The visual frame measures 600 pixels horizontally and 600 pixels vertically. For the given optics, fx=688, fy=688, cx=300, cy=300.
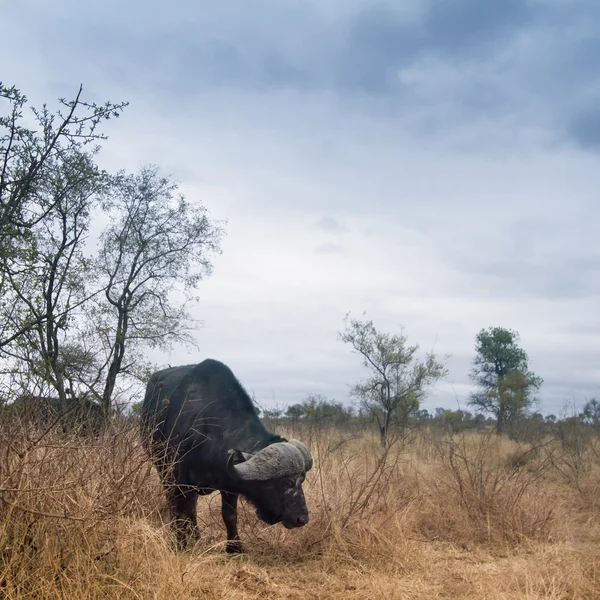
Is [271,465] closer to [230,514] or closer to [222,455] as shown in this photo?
[222,455]

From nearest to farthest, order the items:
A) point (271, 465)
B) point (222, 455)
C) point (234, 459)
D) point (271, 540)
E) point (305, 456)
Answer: point (271, 465), point (234, 459), point (305, 456), point (222, 455), point (271, 540)

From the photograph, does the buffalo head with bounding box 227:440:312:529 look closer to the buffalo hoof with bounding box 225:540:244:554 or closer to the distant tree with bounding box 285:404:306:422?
the buffalo hoof with bounding box 225:540:244:554

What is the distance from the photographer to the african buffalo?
6715 millimetres

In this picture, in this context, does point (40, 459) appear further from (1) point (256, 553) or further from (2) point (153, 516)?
(1) point (256, 553)

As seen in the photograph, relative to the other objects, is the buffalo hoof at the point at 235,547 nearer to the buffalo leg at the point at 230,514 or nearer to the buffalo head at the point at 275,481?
the buffalo leg at the point at 230,514

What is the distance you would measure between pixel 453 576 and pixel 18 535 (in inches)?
152

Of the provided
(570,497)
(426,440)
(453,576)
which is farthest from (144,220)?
(453,576)

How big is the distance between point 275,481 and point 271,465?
0.58 feet

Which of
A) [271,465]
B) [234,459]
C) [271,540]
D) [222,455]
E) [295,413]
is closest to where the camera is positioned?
[271,465]

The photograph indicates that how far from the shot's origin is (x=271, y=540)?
740cm

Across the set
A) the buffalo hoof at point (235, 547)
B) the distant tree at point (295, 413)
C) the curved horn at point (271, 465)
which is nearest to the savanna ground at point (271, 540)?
the buffalo hoof at point (235, 547)

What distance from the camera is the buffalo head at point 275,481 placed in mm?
6656

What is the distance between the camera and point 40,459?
4812 millimetres

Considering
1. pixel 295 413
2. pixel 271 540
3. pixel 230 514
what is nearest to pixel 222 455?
pixel 230 514
